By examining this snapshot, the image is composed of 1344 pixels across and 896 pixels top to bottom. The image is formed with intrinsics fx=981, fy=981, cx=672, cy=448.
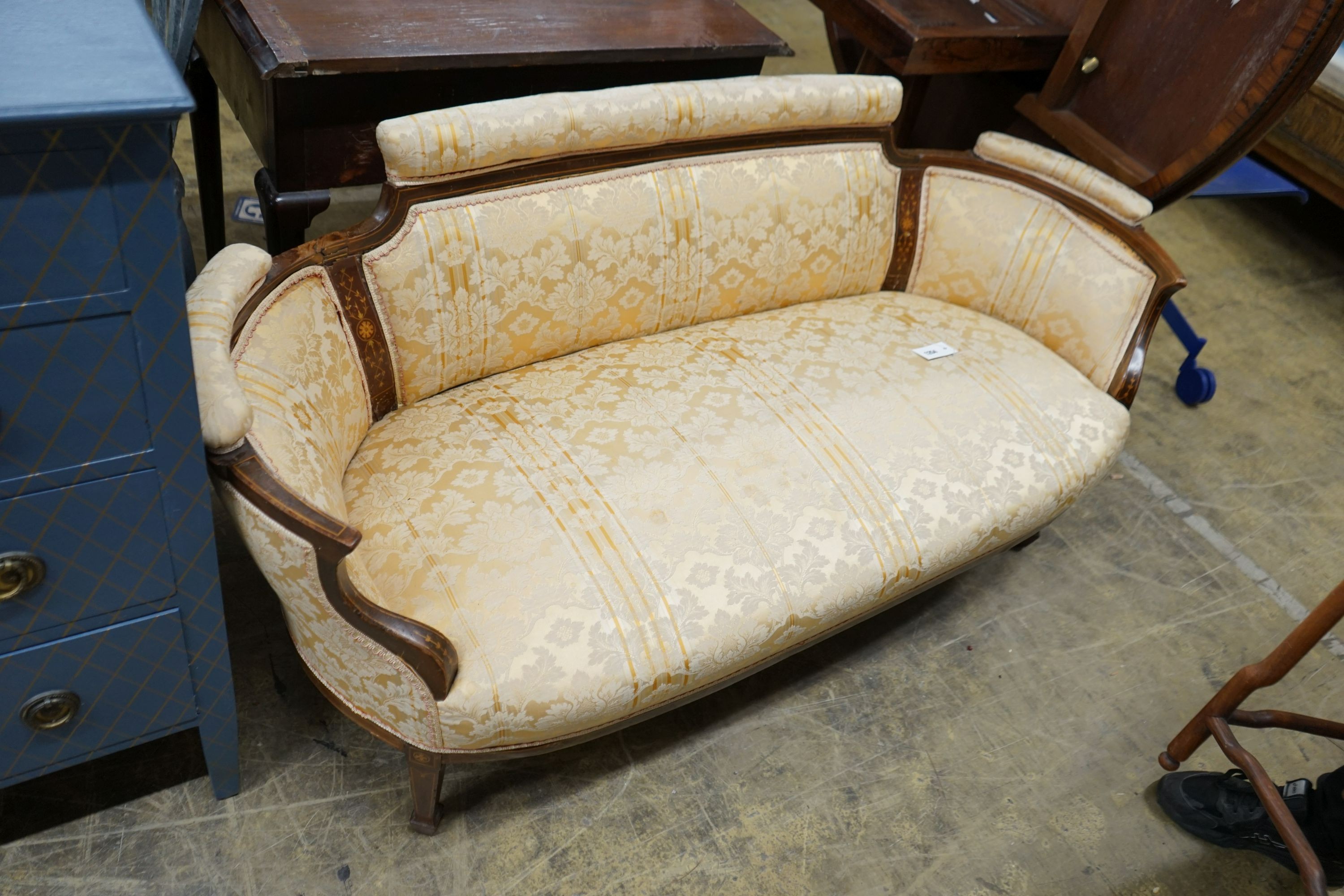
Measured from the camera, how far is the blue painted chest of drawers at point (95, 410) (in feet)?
2.66

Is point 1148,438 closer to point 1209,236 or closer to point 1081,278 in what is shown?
point 1081,278

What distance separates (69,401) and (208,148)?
1296 millimetres

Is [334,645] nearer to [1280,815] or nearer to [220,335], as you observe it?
[220,335]

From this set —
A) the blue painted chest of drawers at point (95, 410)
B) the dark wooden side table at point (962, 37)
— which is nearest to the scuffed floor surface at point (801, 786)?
the blue painted chest of drawers at point (95, 410)

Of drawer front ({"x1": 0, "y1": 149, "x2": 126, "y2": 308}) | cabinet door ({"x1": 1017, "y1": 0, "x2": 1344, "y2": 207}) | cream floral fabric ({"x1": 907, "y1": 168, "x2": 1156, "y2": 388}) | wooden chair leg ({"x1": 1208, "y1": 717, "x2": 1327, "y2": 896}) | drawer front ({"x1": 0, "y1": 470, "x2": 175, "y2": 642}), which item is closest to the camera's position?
drawer front ({"x1": 0, "y1": 149, "x2": 126, "y2": 308})

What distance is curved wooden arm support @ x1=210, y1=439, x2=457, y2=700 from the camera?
1.04 meters

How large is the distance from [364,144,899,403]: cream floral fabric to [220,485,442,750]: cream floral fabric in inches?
17.0

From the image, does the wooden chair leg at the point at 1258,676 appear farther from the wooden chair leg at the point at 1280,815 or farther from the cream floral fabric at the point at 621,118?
the cream floral fabric at the point at 621,118

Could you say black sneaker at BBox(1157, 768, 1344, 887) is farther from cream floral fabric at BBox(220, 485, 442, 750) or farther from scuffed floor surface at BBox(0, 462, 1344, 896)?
cream floral fabric at BBox(220, 485, 442, 750)

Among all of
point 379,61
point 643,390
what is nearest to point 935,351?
point 643,390

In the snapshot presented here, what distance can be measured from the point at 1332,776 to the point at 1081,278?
97cm

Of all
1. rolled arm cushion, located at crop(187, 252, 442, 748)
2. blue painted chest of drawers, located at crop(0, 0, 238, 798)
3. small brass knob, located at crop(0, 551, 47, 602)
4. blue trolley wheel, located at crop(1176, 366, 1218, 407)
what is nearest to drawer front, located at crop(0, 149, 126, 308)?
blue painted chest of drawers, located at crop(0, 0, 238, 798)

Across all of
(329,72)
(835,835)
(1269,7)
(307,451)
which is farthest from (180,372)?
(1269,7)

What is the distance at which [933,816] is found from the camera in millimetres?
1621
